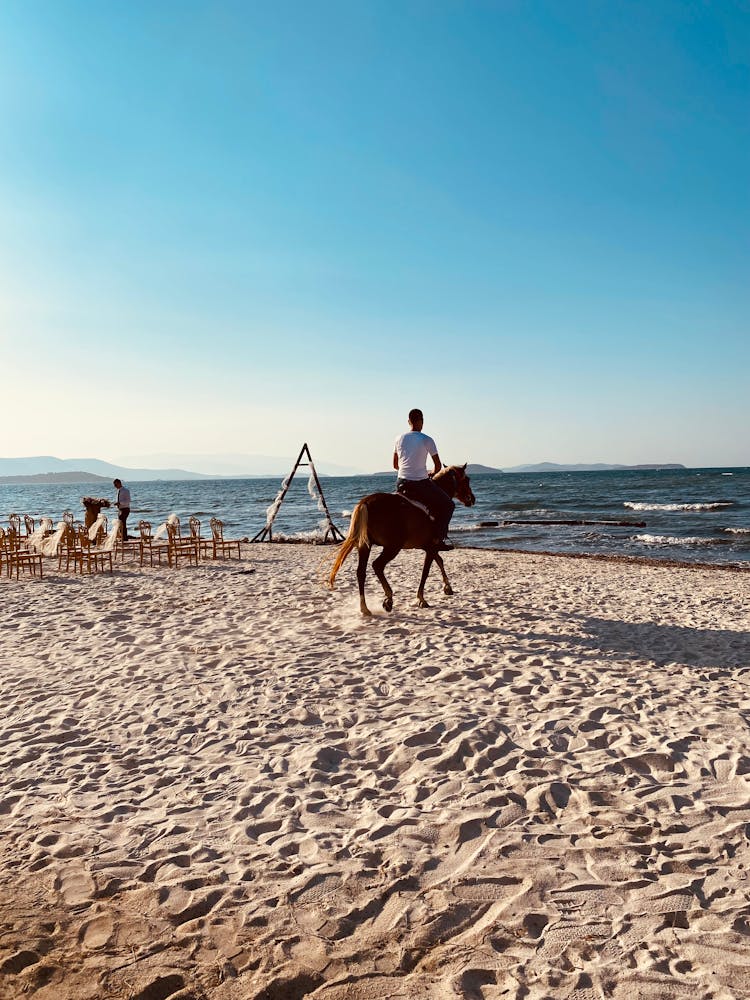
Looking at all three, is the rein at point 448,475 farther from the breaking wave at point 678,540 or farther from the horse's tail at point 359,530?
the breaking wave at point 678,540

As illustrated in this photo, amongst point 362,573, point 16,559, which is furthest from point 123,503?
point 362,573

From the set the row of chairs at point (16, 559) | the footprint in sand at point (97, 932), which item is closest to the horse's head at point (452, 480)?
the footprint in sand at point (97, 932)

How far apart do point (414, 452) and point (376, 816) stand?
5.75 m

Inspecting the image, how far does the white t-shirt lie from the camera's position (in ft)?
28.9

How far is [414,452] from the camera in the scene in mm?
8812

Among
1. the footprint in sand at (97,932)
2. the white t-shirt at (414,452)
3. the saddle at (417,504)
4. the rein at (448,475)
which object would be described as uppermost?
the white t-shirt at (414,452)

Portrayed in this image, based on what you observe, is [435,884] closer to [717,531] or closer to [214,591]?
[214,591]

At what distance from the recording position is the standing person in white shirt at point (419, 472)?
347 inches

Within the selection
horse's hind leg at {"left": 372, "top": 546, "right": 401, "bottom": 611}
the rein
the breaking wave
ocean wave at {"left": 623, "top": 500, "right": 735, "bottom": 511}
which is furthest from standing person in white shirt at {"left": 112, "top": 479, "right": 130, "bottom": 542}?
ocean wave at {"left": 623, "top": 500, "right": 735, "bottom": 511}

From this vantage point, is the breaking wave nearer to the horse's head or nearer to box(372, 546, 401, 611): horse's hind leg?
the horse's head

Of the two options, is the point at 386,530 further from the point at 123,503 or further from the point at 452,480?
the point at 123,503

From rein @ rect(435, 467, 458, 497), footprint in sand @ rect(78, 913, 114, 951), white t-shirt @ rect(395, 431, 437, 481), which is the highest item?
white t-shirt @ rect(395, 431, 437, 481)

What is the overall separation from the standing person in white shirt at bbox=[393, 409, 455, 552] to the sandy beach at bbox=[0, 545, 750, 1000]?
197 cm

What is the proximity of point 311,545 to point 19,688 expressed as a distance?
15.9 m
